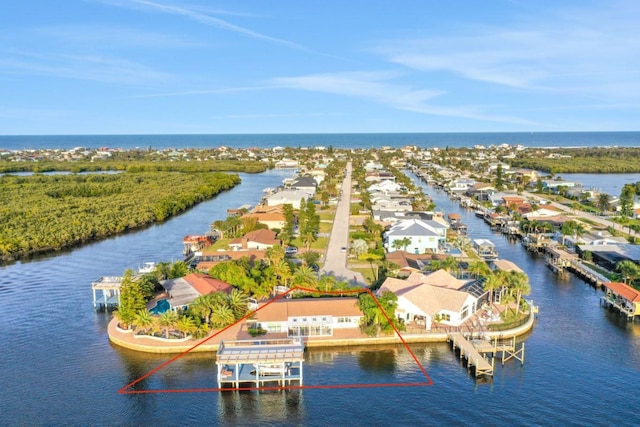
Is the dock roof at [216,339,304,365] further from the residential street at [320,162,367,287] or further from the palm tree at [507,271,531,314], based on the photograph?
the palm tree at [507,271,531,314]

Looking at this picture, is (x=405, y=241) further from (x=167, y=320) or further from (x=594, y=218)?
(x=594, y=218)

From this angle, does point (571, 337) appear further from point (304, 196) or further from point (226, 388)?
point (304, 196)

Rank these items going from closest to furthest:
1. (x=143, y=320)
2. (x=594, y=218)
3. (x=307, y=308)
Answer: (x=143, y=320), (x=307, y=308), (x=594, y=218)

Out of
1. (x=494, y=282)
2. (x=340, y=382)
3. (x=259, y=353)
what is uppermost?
(x=494, y=282)

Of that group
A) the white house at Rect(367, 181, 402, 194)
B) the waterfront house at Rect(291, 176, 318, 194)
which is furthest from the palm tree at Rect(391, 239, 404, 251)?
the waterfront house at Rect(291, 176, 318, 194)

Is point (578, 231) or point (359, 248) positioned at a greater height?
point (578, 231)

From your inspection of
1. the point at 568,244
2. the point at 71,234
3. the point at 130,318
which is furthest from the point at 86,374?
the point at 568,244

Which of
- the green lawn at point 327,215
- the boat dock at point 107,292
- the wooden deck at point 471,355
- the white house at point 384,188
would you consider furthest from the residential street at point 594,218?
the boat dock at point 107,292

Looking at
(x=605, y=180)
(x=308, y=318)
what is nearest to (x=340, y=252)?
(x=308, y=318)
